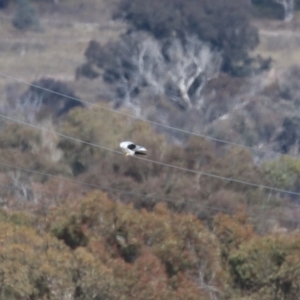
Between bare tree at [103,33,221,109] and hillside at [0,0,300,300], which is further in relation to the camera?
bare tree at [103,33,221,109]

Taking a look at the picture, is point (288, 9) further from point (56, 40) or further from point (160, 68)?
point (56, 40)

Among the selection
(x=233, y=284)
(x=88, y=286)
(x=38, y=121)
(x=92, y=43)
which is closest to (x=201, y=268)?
(x=233, y=284)

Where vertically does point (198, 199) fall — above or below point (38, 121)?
above

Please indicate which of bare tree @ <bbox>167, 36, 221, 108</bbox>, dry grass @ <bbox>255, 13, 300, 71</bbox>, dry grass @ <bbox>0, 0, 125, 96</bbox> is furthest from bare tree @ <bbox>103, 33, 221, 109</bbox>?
dry grass @ <bbox>255, 13, 300, 71</bbox>

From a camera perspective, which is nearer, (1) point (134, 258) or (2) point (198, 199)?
(1) point (134, 258)

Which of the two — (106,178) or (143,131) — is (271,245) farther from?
(143,131)

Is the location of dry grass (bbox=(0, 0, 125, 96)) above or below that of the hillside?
below

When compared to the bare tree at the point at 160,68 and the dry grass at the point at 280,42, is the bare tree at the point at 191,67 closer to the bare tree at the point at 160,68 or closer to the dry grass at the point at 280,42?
the bare tree at the point at 160,68

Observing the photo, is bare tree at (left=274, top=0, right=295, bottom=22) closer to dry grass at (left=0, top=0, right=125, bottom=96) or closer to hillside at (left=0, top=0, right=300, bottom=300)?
hillside at (left=0, top=0, right=300, bottom=300)
